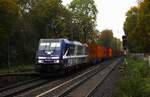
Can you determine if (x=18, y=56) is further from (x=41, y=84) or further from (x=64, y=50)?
(x=41, y=84)

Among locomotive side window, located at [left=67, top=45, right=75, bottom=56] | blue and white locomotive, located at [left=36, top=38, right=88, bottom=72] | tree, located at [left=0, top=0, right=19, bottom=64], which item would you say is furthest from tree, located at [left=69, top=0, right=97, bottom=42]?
blue and white locomotive, located at [left=36, top=38, right=88, bottom=72]

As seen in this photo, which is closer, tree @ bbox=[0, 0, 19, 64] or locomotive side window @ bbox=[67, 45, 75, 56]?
locomotive side window @ bbox=[67, 45, 75, 56]

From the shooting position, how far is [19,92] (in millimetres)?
21703

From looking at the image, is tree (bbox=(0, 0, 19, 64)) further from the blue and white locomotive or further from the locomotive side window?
the blue and white locomotive

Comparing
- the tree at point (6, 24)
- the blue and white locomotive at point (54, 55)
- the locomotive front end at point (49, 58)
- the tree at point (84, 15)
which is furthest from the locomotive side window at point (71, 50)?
the tree at point (84, 15)

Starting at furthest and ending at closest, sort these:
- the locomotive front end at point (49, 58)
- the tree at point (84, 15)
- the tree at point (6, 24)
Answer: the tree at point (84, 15)
the tree at point (6, 24)
the locomotive front end at point (49, 58)

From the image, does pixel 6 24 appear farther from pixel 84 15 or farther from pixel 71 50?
pixel 84 15

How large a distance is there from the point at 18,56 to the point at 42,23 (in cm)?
1434

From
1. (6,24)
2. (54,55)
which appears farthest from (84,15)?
(54,55)

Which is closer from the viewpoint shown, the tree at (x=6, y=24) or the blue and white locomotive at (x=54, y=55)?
the blue and white locomotive at (x=54, y=55)

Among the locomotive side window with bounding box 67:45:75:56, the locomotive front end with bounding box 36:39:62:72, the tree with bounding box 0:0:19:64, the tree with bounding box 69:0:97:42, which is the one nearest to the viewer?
the locomotive front end with bounding box 36:39:62:72

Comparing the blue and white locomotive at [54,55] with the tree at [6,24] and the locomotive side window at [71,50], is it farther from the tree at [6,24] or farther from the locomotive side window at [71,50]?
the tree at [6,24]

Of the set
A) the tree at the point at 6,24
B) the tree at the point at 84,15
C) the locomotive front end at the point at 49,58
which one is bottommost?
the locomotive front end at the point at 49,58

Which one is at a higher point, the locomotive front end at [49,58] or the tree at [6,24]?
the tree at [6,24]
